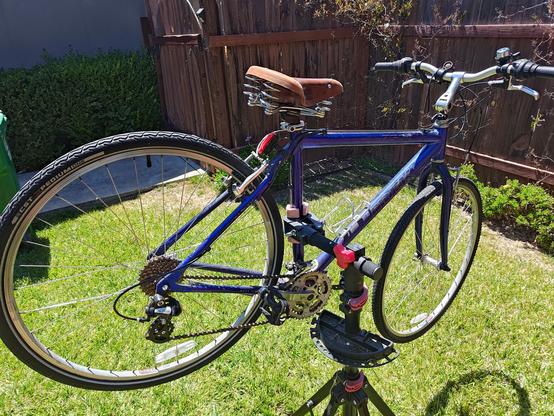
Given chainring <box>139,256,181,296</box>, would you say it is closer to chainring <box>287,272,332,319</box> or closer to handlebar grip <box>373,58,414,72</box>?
chainring <box>287,272,332,319</box>

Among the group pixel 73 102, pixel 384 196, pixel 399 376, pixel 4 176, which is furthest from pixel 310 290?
pixel 73 102

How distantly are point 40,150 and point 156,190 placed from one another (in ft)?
6.00

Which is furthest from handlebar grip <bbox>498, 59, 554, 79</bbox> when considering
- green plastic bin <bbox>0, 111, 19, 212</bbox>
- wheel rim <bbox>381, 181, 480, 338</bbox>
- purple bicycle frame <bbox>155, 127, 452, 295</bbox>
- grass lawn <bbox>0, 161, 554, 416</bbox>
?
green plastic bin <bbox>0, 111, 19, 212</bbox>

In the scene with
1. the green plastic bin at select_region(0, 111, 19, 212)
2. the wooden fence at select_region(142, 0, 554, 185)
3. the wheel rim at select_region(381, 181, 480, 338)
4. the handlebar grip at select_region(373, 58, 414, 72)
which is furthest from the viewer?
the wooden fence at select_region(142, 0, 554, 185)

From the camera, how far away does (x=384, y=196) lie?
2.11m

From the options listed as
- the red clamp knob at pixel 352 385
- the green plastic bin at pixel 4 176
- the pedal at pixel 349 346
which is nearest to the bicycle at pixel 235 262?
the pedal at pixel 349 346

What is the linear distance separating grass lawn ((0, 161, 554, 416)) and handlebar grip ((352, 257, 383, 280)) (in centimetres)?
60

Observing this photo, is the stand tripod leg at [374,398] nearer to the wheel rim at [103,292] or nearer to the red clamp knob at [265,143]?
the wheel rim at [103,292]

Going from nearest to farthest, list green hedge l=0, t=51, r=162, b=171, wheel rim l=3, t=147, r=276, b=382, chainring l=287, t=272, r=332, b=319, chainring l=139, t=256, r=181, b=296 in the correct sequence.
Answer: wheel rim l=3, t=147, r=276, b=382, chainring l=139, t=256, r=181, b=296, chainring l=287, t=272, r=332, b=319, green hedge l=0, t=51, r=162, b=171

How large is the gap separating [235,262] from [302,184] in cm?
147

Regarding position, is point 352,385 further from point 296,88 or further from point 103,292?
point 103,292

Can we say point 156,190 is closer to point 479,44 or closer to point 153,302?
point 153,302

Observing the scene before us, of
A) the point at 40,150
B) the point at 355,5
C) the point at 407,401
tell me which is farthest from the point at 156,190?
the point at 407,401

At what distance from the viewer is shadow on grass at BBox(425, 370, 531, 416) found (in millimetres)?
2117
